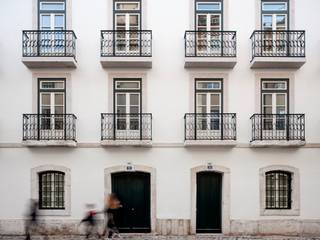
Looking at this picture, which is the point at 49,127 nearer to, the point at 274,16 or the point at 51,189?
the point at 51,189

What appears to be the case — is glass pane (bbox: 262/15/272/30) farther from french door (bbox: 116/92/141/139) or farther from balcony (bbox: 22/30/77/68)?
balcony (bbox: 22/30/77/68)

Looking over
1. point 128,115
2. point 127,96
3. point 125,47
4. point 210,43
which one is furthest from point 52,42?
point 210,43

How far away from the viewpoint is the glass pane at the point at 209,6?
17500 mm

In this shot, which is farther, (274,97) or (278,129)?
(274,97)

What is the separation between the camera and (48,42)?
17.1 meters

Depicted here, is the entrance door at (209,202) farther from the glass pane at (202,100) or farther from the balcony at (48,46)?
the balcony at (48,46)

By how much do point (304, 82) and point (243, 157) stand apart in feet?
11.2

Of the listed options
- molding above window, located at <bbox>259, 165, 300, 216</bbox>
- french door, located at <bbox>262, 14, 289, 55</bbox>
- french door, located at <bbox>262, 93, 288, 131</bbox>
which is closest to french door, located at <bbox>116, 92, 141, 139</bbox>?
french door, located at <bbox>262, 93, 288, 131</bbox>

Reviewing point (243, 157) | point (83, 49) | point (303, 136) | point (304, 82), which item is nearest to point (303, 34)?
point (304, 82)

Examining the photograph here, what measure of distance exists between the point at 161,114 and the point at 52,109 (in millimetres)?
3867

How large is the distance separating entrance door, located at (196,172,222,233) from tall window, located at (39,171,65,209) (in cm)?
488

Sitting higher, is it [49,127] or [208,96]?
[208,96]

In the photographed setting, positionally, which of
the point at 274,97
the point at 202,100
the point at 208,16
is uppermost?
the point at 208,16

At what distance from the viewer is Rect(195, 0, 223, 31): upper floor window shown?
17.5 meters
